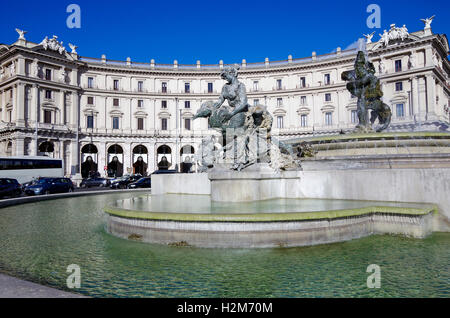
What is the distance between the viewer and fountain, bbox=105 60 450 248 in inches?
233

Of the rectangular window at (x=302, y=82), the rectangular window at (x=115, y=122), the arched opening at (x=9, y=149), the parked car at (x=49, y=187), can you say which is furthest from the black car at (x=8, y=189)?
the rectangular window at (x=302, y=82)

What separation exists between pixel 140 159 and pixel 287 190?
193 feet

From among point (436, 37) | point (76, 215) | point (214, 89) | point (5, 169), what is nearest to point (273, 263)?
point (76, 215)

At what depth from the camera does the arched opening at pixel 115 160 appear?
63047mm

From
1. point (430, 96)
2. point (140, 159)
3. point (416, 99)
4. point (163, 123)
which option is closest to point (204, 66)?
point (163, 123)

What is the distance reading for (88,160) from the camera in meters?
60.8

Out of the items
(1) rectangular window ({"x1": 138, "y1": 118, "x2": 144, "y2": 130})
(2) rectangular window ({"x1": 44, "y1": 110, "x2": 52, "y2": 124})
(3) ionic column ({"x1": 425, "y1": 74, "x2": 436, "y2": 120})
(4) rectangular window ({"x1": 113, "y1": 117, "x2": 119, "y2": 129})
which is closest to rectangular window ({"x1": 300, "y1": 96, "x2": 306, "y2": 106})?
(3) ionic column ({"x1": 425, "y1": 74, "x2": 436, "y2": 120})

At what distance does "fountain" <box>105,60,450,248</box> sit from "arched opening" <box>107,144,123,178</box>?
5331 cm

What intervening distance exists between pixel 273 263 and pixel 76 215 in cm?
829

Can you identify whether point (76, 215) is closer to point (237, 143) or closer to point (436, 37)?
point (237, 143)

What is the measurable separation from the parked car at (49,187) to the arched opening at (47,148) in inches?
1303

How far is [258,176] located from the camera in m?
8.89

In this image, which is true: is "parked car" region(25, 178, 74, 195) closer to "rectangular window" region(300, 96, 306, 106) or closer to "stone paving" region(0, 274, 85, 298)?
"stone paving" region(0, 274, 85, 298)

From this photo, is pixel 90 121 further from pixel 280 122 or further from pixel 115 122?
pixel 280 122
